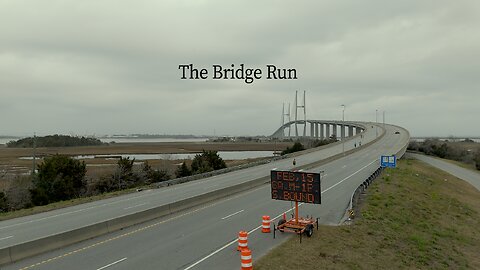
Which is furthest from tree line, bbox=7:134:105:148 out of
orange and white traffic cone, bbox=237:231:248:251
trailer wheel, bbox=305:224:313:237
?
orange and white traffic cone, bbox=237:231:248:251

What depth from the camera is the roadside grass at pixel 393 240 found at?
16.0m

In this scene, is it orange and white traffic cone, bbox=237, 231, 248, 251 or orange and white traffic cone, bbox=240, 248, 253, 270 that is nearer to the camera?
orange and white traffic cone, bbox=240, 248, 253, 270

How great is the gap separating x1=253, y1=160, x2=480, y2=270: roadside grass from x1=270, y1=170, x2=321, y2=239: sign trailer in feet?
2.34

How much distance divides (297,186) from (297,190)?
18cm

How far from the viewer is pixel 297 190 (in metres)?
18.7

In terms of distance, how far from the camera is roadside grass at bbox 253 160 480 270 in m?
16.0

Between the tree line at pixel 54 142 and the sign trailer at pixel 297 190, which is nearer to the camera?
the sign trailer at pixel 297 190

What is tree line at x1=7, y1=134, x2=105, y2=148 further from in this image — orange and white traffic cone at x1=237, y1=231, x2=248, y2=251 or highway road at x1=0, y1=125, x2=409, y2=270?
orange and white traffic cone at x1=237, y1=231, x2=248, y2=251

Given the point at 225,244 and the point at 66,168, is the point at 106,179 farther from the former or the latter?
the point at 225,244

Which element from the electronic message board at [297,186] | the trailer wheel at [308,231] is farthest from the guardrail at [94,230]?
the trailer wheel at [308,231]

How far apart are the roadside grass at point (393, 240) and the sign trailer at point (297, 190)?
71 centimetres

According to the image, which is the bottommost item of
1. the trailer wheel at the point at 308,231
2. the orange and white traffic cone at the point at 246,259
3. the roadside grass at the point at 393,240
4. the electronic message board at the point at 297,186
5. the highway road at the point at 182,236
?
the roadside grass at the point at 393,240

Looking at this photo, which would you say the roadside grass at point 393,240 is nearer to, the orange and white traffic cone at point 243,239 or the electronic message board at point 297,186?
the orange and white traffic cone at point 243,239

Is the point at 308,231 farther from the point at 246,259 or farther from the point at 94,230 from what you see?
the point at 94,230
